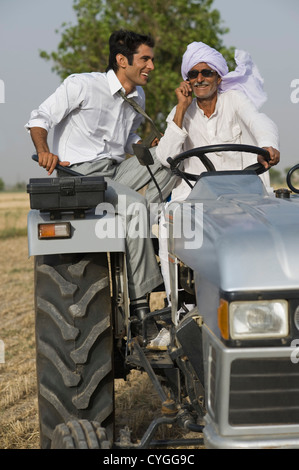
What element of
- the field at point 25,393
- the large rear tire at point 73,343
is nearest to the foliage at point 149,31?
the field at point 25,393

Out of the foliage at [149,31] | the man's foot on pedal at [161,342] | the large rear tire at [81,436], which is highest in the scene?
the foliage at [149,31]

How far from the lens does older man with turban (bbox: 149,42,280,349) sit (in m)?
4.21

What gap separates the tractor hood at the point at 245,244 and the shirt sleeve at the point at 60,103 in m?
1.77

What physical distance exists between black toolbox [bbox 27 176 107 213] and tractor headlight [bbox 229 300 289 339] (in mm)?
1212

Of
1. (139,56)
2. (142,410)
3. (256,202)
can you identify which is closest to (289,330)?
(256,202)

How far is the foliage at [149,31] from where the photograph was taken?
2339cm

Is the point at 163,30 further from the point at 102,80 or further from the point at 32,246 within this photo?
the point at 32,246

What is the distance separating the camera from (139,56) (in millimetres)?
4930

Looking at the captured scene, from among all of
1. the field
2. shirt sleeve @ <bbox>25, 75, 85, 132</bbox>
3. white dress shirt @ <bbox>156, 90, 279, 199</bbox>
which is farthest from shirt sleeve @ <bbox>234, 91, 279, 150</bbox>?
the field

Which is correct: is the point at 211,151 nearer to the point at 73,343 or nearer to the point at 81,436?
the point at 73,343

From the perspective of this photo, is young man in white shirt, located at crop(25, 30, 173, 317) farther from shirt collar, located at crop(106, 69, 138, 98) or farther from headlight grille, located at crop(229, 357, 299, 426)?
headlight grille, located at crop(229, 357, 299, 426)

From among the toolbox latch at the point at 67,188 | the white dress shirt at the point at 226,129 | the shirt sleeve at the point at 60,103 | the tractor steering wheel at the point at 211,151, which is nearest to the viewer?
the toolbox latch at the point at 67,188

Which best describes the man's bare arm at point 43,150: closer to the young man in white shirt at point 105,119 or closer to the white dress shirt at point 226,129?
the young man in white shirt at point 105,119
